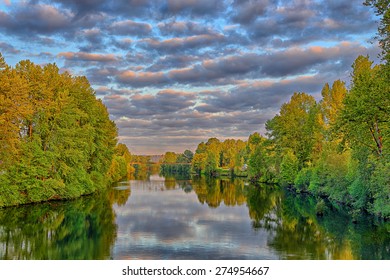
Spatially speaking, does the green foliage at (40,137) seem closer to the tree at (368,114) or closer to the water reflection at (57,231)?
the water reflection at (57,231)

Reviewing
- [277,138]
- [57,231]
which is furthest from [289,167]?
[57,231]

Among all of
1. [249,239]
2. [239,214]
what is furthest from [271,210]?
[249,239]

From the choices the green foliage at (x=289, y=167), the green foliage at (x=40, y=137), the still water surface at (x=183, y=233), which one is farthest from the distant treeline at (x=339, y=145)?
the green foliage at (x=40, y=137)

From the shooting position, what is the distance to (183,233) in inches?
1085

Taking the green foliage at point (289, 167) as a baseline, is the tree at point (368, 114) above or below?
above

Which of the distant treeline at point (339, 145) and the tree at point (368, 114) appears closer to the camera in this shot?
the tree at point (368, 114)

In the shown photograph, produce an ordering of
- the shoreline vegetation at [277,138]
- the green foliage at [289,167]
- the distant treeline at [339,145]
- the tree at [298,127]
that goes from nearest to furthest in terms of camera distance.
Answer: the distant treeline at [339,145], the shoreline vegetation at [277,138], the tree at [298,127], the green foliage at [289,167]

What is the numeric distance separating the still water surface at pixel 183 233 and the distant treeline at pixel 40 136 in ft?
9.75

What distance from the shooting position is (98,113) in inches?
2315

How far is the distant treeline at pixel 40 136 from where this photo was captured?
35.2 meters

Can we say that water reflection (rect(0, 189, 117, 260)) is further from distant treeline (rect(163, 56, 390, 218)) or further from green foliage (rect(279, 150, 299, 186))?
green foliage (rect(279, 150, 299, 186))

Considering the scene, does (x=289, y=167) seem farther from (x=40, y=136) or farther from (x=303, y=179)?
(x=40, y=136)

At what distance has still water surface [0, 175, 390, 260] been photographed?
2161cm

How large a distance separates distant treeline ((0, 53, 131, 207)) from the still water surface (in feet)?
9.75
